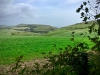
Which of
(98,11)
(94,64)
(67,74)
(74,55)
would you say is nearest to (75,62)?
(74,55)

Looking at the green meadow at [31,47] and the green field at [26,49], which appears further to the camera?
the green field at [26,49]

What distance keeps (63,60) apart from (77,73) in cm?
66

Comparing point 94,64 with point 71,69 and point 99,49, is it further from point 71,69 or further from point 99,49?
point 71,69

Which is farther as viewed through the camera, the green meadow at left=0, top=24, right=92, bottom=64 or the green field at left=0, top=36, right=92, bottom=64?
the green field at left=0, top=36, right=92, bottom=64

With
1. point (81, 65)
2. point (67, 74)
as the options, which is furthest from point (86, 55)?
point (67, 74)

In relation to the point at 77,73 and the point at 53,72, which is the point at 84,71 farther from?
the point at 53,72

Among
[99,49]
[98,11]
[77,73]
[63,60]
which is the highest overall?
[98,11]

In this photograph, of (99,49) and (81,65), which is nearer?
(99,49)

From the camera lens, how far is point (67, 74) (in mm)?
A: 6047

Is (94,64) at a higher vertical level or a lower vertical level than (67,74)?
higher

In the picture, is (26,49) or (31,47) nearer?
(26,49)

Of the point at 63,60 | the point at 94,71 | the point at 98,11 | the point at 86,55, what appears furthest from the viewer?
the point at 86,55

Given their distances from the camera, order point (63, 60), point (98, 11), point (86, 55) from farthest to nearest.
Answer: point (86, 55)
point (63, 60)
point (98, 11)

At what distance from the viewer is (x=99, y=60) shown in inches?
219
